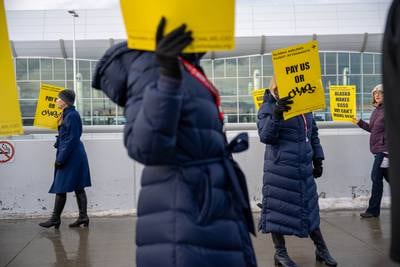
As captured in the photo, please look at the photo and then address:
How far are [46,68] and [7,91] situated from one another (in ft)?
140

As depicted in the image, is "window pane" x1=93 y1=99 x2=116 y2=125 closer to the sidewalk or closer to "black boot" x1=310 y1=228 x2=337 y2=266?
the sidewalk

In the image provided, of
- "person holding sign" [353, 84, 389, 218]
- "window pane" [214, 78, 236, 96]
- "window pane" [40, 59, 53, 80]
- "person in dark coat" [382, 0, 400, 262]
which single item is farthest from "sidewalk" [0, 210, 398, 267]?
"window pane" [40, 59, 53, 80]

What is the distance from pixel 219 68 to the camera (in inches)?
1706

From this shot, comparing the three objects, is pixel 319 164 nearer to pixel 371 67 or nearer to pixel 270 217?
pixel 270 217

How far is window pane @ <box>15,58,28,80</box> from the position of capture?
4369 cm

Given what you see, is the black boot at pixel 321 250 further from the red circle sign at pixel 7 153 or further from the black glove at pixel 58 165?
the red circle sign at pixel 7 153

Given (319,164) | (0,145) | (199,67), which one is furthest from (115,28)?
(199,67)

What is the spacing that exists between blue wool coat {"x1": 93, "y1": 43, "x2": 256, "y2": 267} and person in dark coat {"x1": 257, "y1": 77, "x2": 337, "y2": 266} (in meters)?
2.89

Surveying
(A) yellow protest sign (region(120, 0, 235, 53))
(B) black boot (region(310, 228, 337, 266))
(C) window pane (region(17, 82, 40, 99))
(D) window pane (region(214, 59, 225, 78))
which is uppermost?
(D) window pane (region(214, 59, 225, 78))

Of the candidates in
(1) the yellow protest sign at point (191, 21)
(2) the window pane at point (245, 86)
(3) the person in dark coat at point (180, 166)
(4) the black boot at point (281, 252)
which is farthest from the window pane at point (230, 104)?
(1) the yellow protest sign at point (191, 21)

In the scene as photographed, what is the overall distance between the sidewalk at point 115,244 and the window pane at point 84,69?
117 ft

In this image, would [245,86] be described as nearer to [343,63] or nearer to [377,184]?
[343,63]

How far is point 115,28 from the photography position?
46281 millimetres

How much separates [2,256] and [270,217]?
9.67ft
